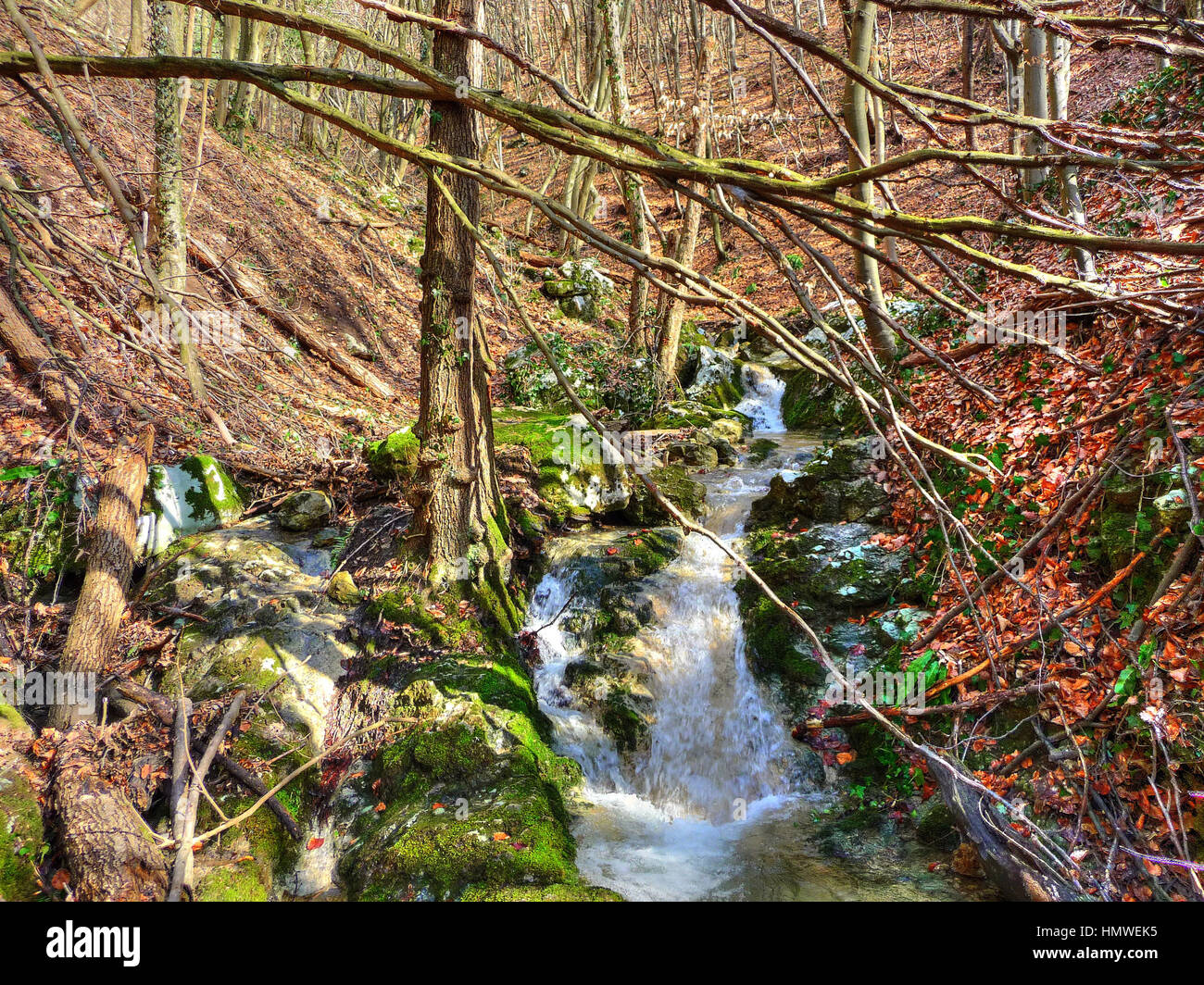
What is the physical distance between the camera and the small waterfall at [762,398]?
1223cm

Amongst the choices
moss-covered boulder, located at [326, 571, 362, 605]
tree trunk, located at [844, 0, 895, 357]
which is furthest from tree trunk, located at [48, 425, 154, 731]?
tree trunk, located at [844, 0, 895, 357]

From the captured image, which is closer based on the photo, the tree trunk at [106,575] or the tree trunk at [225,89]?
the tree trunk at [106,575]

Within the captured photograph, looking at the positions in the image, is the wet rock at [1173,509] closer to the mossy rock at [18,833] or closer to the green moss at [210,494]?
the mossy rock at [18,833]

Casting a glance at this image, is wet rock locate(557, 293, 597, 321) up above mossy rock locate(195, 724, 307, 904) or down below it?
above

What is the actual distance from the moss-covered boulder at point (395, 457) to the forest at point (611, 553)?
0.42ft

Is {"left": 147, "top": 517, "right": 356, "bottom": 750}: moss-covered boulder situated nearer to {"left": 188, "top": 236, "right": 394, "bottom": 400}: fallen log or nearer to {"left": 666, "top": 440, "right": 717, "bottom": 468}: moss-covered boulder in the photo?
{"left": 188, "top": 236, "right": 394, "bottom": 400}: fallen log

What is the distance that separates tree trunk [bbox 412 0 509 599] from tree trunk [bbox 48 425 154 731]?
235 cm

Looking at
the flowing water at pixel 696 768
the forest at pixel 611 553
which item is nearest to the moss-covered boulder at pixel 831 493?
the forest at pixel 611 553

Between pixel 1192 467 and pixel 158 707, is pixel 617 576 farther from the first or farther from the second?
pixel 1192 467

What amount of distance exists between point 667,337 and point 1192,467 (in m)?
A: 8.35

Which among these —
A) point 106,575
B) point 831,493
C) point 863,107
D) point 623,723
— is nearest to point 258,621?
point 106,575

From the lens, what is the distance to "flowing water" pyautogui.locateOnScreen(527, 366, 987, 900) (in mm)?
4504

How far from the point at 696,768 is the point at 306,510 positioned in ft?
15.8

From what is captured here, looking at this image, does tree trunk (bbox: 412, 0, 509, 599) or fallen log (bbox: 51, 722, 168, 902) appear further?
tree trunk (bbox: 412, 0, 509, 599)
